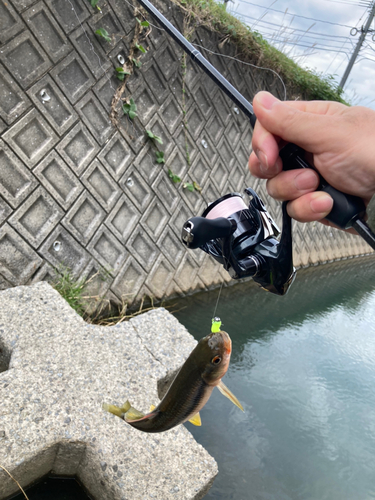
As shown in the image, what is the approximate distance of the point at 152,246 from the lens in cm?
400

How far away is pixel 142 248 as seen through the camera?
12.9ft

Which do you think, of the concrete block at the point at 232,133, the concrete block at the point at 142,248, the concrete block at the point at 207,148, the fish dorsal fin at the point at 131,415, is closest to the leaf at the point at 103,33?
the concrete block at the point at 207,148

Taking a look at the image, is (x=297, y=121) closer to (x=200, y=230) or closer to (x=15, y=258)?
(x=200, y=230)

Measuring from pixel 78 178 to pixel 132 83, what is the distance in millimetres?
1129

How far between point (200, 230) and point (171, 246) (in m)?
3.06

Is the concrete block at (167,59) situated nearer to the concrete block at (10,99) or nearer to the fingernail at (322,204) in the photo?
the concrete block at (10,99)

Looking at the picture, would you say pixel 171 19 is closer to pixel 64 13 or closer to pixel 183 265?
pixel 64 13

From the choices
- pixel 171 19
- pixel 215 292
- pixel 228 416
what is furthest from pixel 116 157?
pixel 228 416

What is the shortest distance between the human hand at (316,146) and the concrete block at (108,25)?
8.74 ft

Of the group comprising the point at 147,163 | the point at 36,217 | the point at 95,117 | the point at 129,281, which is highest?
the point at 95,117

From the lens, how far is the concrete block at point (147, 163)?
12.2 feet

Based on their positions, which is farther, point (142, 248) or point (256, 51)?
point (256, 51)

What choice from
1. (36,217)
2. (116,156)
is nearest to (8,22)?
(116,156)

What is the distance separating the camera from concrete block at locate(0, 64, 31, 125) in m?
2.64
